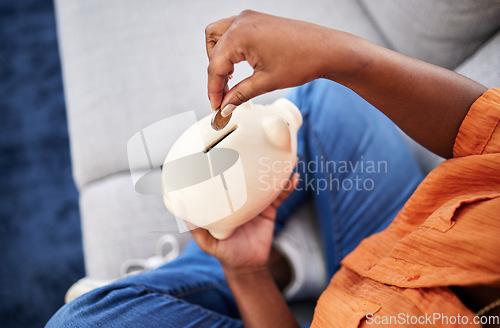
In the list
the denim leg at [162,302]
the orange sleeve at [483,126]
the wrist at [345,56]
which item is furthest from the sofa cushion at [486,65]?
the denim leg at [162,302]

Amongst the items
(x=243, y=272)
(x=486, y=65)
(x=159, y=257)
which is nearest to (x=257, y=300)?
(x=243, y=272)

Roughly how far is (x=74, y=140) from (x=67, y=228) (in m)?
0.38

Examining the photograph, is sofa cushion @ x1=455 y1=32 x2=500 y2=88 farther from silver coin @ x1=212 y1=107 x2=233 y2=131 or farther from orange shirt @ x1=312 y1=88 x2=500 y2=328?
silver coin @ x1=212 y1=107 x2=233 y2=131

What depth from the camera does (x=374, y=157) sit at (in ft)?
2.02

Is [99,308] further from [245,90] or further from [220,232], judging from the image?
[245,90]

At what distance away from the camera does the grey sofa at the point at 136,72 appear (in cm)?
73

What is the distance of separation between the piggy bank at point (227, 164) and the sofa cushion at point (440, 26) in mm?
394

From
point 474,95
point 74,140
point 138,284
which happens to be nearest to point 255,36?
point 474,95

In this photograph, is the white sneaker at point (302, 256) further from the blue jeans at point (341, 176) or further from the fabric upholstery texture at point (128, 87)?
the fabric upholstery texture at point (128, 87)

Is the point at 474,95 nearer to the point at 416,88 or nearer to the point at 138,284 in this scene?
the point at 416,88

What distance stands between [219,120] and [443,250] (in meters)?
0.30

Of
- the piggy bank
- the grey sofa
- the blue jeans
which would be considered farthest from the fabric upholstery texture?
the piggy bank

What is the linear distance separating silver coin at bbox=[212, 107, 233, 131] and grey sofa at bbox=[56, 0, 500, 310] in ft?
0.91

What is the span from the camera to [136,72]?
0.79 meters
